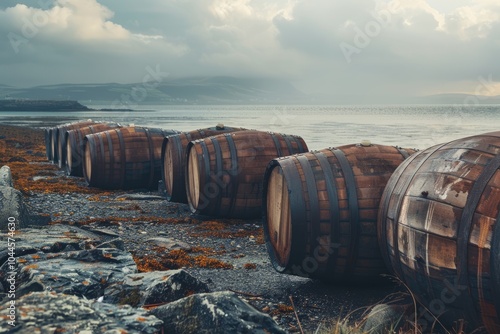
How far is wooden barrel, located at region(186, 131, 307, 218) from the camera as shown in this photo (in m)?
8.41

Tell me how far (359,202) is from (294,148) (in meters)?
3.69

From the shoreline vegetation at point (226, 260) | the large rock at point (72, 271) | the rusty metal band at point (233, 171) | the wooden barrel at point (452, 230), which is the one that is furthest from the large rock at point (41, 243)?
the wooden barrel at point (452, 230)

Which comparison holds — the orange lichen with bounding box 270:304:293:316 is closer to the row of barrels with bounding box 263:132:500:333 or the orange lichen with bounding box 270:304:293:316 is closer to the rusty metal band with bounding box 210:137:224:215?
the row of barrels with bounding box 263:132:500:333

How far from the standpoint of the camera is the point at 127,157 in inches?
482

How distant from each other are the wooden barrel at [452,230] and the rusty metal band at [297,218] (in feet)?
3.08

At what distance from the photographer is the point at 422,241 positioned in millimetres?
3857

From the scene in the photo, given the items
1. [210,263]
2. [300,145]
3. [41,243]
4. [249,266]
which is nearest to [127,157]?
[300,145]

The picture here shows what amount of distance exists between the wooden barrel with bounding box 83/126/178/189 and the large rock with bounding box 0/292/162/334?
924cm

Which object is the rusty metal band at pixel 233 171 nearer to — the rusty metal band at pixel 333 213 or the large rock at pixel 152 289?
the rusty metal band at pixel 333 213

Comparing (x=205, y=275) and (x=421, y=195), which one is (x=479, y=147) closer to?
(x=421, y=195)

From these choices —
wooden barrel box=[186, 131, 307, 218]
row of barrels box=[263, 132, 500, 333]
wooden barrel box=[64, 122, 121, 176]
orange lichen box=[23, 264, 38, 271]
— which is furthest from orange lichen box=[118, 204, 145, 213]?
orange lichen box=[23, 264, 38, 271]

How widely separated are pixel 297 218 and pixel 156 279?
1594 mm

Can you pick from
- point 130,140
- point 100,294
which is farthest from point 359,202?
point 130,140

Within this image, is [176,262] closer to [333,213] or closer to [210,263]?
[210,263]
